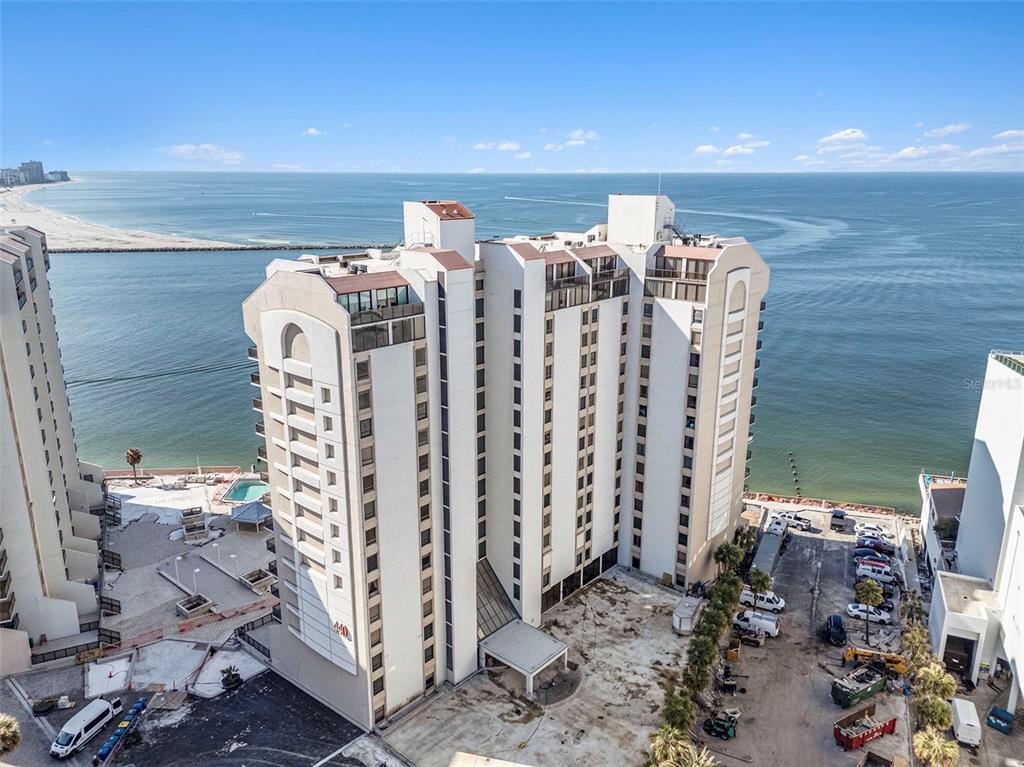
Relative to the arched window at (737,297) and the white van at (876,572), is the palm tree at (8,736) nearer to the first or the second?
the arched window at (737,297)

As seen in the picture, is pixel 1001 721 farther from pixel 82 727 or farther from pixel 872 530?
pixel 82 727

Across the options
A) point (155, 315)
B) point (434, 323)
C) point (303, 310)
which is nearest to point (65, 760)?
point (303, 310)

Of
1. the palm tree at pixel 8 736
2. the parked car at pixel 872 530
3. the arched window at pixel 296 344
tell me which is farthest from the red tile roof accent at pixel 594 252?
the palm tree at pixel 8 736

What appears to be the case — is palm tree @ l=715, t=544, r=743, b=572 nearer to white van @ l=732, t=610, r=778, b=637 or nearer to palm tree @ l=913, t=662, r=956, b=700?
white van @ l=732, t=610, r=778, b=637

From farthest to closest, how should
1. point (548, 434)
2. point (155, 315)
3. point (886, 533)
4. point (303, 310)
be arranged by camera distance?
point (155, 315) < point (886, 533) < point (548, 434) < point (303, 310)

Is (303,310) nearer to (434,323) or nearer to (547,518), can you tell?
(434,323)

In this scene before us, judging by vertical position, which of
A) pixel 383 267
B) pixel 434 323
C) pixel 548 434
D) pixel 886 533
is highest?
pixel 383 267

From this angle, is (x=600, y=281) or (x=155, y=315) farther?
(x=155, y=315)

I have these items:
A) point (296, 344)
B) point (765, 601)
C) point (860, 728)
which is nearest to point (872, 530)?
point (765, 601)
